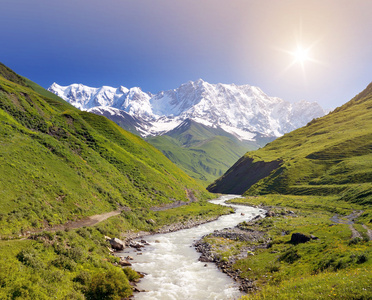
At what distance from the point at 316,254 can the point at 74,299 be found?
32.2 metres

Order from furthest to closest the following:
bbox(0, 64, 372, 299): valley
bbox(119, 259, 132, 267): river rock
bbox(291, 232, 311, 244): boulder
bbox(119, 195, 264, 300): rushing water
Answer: bbox(291, 232, 311, 244): boulder, bbox(119, 259, 132, 267): river rock, bbox(119, 195, 264, 300): rushing water, bbox(0, 64, 372, 299): valley

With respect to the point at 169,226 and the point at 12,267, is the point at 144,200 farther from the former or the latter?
the point at 12,267

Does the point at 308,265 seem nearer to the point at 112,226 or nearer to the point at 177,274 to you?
the point at 177,274

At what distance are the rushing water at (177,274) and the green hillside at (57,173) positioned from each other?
1806 centimetres

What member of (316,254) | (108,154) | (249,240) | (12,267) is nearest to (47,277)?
(12,267)

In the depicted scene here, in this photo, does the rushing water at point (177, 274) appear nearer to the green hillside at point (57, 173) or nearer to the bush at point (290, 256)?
the bush at point (290, 256)

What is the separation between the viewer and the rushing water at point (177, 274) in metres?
26.1

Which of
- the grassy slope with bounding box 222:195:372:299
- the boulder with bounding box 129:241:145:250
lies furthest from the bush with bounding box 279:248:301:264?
the boulder with bounding box 129:241:145:250

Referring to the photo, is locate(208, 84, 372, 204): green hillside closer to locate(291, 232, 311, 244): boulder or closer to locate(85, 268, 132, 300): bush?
locate(291, 232, 311, 244): boulder

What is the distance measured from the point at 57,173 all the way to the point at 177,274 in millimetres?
43737

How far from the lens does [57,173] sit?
57.0 m

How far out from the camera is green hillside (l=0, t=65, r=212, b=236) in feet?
129

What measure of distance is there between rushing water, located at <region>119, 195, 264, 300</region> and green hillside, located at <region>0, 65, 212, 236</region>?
18058 mm

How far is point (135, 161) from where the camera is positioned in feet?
340
